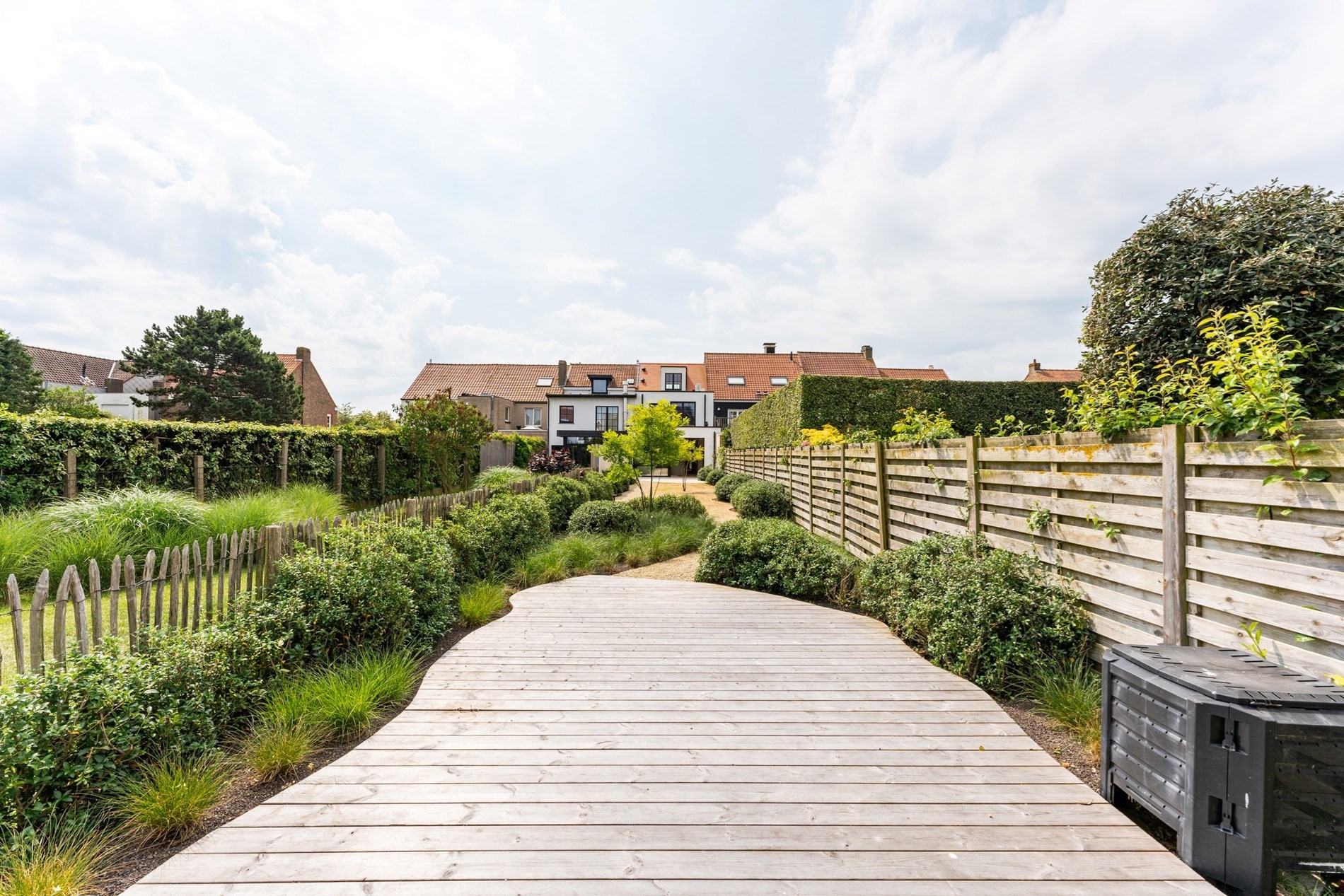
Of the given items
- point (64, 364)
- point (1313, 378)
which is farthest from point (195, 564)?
point (64, 364)

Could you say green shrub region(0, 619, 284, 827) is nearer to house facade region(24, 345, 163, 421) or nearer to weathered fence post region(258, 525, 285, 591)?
weathered fence post region(258, 525, 285, 591)

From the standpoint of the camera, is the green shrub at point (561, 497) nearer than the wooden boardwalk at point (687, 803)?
No

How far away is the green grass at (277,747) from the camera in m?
2.70

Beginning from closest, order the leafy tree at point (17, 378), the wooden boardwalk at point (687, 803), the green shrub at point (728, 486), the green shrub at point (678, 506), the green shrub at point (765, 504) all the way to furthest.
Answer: the wooden boardwalk at point (687, 803), the green shrub at point (765, 504), the green shrub at point (678, 506), the green shrub at point (728, 486), the leafy tree at point (17, 378)

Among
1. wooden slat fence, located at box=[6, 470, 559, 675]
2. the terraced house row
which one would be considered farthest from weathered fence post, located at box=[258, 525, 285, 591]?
the terraced house row

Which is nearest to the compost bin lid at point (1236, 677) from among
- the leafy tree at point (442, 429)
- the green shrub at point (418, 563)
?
the green shrub at point (418, 563)

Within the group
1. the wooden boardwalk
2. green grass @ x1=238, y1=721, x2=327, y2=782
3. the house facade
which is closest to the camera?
the wooden boardwalk

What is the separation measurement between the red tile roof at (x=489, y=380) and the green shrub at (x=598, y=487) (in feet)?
92.4

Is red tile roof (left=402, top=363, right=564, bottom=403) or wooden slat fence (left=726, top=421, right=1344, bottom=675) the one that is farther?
red tile roof (left=402, top=363, right=564, bottom=403)

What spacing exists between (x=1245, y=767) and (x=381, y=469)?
51.9 ft

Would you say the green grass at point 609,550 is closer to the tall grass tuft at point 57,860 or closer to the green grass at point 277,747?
the green grass at point 277,747

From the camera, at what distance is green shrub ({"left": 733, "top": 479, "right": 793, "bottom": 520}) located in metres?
12.2

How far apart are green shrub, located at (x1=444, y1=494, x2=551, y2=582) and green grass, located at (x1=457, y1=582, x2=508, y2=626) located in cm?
39

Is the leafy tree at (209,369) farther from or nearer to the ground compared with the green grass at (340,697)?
farther from the ground
